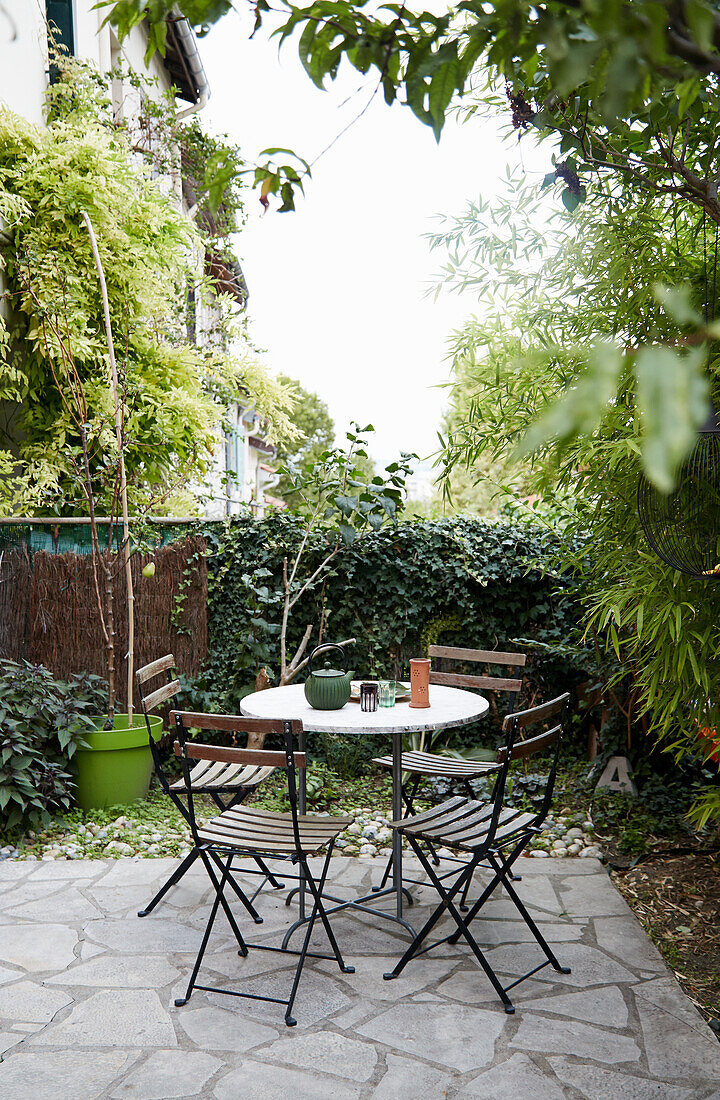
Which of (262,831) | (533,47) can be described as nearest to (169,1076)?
(262,831)

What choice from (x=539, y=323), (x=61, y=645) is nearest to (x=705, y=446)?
(x=539, y=323)

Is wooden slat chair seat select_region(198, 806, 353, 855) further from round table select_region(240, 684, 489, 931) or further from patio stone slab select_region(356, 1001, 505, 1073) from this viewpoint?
patio stone slab select_region(356, 1001, 505, 1073)

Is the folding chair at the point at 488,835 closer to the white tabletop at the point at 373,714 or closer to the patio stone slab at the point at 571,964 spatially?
the patio stone slab at the point at 571,964

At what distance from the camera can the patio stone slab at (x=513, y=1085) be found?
2.37 meters

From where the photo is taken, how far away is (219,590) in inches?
223

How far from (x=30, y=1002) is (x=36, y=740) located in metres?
1.91

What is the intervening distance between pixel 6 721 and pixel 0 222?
3165mm

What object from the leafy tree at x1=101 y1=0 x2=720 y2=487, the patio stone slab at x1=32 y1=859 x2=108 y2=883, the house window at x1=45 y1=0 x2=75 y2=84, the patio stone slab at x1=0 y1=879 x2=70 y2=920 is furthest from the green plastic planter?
the house window at x1=45 y1=0 x2=75 y2=84

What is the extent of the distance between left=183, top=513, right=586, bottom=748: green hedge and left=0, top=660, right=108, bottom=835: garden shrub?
995 millimetres

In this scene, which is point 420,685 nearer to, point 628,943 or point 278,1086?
point 628,943

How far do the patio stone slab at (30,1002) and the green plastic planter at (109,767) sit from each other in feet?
5.83

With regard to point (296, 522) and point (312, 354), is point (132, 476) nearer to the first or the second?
point (296, 522)

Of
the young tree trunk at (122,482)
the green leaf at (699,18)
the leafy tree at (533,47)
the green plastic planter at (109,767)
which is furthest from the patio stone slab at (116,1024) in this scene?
the green leaf at (699,18)

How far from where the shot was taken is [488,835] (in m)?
2.99
